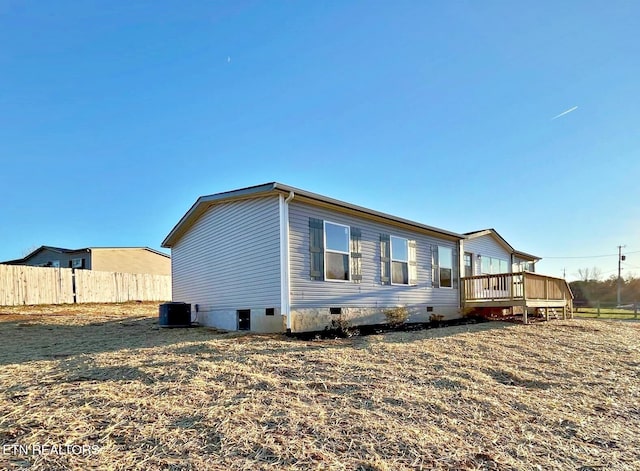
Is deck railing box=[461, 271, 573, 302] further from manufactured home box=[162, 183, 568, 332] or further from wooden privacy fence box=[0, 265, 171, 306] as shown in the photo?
wooden privacy fence box=[0, 265, 171, 306]

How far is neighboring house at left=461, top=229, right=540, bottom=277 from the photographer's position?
16.7 metres

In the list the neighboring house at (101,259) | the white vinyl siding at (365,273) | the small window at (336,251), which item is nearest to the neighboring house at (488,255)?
the white vinyl siding at (365,273)

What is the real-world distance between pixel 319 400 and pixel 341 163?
10096 millimetres

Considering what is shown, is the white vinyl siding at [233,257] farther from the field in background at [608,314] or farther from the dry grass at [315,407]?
the field in background at [608,314]

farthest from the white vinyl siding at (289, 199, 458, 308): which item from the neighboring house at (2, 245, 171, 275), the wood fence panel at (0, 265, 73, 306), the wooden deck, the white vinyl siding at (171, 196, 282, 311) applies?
the neighboring house at (2, 245, 171, 275)

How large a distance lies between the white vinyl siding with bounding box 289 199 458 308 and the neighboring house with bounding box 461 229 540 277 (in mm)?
1706

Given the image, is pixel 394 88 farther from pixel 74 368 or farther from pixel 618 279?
pixel 618 279

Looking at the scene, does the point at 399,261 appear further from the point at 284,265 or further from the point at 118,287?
the point at 118,287

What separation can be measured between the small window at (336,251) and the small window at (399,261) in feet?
7.26

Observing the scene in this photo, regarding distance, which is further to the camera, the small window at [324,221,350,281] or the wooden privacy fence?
the wooden privacy fence

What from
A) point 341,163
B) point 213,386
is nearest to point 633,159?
point 341,163

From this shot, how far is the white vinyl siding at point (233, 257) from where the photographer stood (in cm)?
953

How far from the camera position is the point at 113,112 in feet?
40.0

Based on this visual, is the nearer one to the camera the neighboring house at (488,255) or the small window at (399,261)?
the small window at (399,261)
